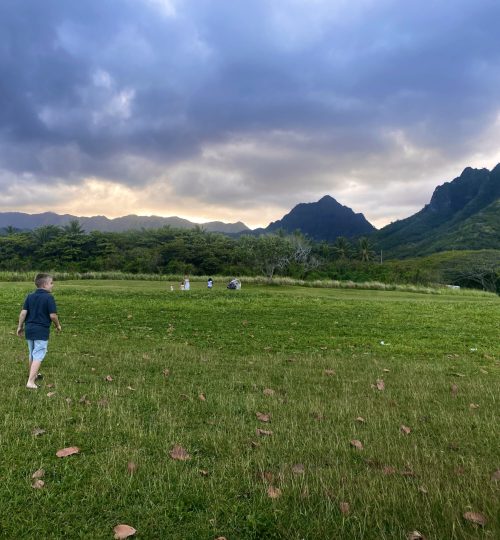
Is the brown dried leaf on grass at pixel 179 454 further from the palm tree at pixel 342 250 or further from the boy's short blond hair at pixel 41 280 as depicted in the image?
the palm tree at pixel 342 250

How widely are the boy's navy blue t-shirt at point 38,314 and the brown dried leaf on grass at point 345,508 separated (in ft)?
17.8

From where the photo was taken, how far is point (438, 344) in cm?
1173

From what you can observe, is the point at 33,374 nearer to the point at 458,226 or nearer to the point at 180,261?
the point at 180,261

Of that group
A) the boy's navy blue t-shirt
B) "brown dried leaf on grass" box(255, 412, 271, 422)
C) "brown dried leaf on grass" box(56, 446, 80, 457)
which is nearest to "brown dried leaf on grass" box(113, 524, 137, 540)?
"brown dried leaf on grass" box(56, 446, 80, 457)

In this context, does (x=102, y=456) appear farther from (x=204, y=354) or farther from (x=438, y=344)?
(x=438, y=344)

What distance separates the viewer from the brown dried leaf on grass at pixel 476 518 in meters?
2.77

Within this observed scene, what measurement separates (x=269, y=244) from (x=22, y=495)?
38725 millimetres

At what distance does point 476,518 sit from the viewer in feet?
9.23

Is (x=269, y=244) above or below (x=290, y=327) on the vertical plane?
above

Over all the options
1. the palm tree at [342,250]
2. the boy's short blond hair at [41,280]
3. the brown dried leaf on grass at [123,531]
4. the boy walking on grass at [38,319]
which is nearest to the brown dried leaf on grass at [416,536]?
the brown dried leaf on grass at [123,531]

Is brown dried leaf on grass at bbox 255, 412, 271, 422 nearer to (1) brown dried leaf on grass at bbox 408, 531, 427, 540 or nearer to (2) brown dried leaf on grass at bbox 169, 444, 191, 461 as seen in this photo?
(2) brown dried leaf on grass at bbox 169, 444, 191, 461

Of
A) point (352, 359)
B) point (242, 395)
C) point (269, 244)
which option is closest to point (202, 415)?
point (242, 395)

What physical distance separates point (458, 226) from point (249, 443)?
171582 millimetres

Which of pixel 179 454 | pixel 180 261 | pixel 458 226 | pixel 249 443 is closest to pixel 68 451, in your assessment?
pixel 179 454
